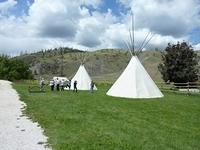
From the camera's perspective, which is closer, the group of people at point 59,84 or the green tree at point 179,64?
the group of people at point 59,84

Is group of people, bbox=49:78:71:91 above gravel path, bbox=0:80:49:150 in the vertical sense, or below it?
above

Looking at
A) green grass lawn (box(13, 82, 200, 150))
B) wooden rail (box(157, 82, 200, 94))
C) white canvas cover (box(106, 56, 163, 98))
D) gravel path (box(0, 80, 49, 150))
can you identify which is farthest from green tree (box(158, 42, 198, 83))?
gravel path (box(0, 80, 49, 150))

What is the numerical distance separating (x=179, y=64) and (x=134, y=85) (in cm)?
1694

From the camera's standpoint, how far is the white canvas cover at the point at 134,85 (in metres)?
24.3

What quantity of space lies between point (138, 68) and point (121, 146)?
57.5ft

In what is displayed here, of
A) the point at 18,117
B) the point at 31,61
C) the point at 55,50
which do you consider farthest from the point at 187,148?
the point at 55,50

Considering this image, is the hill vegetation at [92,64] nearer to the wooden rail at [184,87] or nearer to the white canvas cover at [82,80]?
the wooden rail at [184,87]

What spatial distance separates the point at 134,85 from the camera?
2458 cm

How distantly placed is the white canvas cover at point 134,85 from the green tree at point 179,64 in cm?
1506

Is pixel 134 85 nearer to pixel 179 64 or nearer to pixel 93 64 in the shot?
pixel 179 64

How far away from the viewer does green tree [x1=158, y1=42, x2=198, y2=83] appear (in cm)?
3944

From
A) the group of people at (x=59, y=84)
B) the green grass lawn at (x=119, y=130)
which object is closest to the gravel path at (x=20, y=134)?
the green grass lawn at (x=119, y=130)

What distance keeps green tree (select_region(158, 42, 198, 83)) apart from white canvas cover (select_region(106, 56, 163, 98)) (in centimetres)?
1506

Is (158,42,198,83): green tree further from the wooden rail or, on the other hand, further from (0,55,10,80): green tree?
(0,55,10,80): green tree
